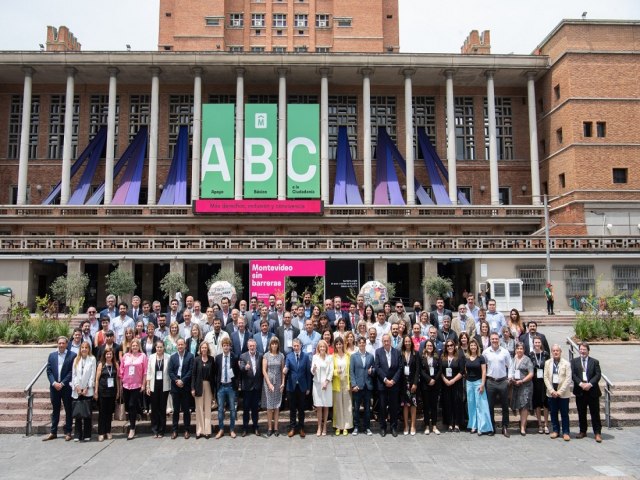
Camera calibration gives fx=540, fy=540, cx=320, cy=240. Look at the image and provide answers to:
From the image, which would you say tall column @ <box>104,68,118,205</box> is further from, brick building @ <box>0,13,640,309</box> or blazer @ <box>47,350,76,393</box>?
blazer @ <box>47,350,76,393</box>

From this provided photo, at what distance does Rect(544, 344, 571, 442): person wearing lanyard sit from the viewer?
9.94 meters

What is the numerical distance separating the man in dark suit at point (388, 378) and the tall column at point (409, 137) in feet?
97.3

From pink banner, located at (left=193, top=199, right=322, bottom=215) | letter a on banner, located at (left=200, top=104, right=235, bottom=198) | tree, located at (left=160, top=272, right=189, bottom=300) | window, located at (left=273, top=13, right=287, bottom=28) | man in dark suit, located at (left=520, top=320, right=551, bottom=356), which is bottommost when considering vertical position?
man in dark suit, located at (left=520, top=320, right=551, bottom=356)

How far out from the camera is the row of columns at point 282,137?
39062mm

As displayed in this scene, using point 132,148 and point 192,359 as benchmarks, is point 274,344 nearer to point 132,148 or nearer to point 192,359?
point 192,359

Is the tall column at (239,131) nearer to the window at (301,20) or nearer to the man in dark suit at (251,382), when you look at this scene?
the window at (301,20)

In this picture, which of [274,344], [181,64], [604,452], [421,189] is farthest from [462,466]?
[181,64]

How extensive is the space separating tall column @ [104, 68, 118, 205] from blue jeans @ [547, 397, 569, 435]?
34991 millimetres

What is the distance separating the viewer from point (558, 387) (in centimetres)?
999

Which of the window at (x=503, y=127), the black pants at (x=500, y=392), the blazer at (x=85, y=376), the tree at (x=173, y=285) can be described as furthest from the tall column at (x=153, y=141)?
the black pants at (x=500, y=392)

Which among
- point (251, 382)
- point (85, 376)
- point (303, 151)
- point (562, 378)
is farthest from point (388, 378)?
point (303, 151)

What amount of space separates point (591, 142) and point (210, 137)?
26.3 meters

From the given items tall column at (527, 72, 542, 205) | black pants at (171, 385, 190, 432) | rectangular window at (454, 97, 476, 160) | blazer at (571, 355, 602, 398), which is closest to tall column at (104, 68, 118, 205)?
rectangular window at (454, 97, 476, 160)

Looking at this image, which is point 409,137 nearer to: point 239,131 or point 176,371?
point 239,131
